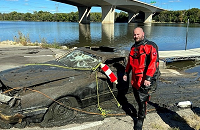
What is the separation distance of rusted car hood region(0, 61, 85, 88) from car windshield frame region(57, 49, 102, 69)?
0.34m

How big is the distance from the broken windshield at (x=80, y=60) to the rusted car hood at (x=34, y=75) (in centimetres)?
34

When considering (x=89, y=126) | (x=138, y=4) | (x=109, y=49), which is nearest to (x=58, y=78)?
(x=89, y=126)

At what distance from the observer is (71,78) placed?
3.96m

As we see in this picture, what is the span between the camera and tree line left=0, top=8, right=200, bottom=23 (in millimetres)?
91950

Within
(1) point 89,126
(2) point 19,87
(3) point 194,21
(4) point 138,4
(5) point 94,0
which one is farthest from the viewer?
(3) point 194,21

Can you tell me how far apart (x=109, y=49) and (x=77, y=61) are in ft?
5.51

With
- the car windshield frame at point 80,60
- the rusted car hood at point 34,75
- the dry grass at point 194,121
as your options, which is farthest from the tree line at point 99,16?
the rusted car hood at point 34,75

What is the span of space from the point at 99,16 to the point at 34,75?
13933 cm

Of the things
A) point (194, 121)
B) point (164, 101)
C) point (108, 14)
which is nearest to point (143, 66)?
point (194, 121)

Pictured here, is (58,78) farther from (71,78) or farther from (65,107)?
(65,107)

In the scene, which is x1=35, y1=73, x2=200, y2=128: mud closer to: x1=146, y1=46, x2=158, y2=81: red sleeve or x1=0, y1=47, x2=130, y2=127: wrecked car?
x1=0, y1=47, x2=130, y2=127: wrecked car

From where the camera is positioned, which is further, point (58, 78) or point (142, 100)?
point (58, 78)

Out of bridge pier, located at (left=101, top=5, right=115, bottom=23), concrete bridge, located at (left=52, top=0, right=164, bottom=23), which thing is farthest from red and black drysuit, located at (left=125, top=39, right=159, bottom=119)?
bridge pier, located at (left=101, top=5, right=115, bottom=23)

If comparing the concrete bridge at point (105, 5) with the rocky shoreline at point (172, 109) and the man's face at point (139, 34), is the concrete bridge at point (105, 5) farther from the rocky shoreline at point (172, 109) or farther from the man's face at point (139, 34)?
the man's face at point (139, 34)
